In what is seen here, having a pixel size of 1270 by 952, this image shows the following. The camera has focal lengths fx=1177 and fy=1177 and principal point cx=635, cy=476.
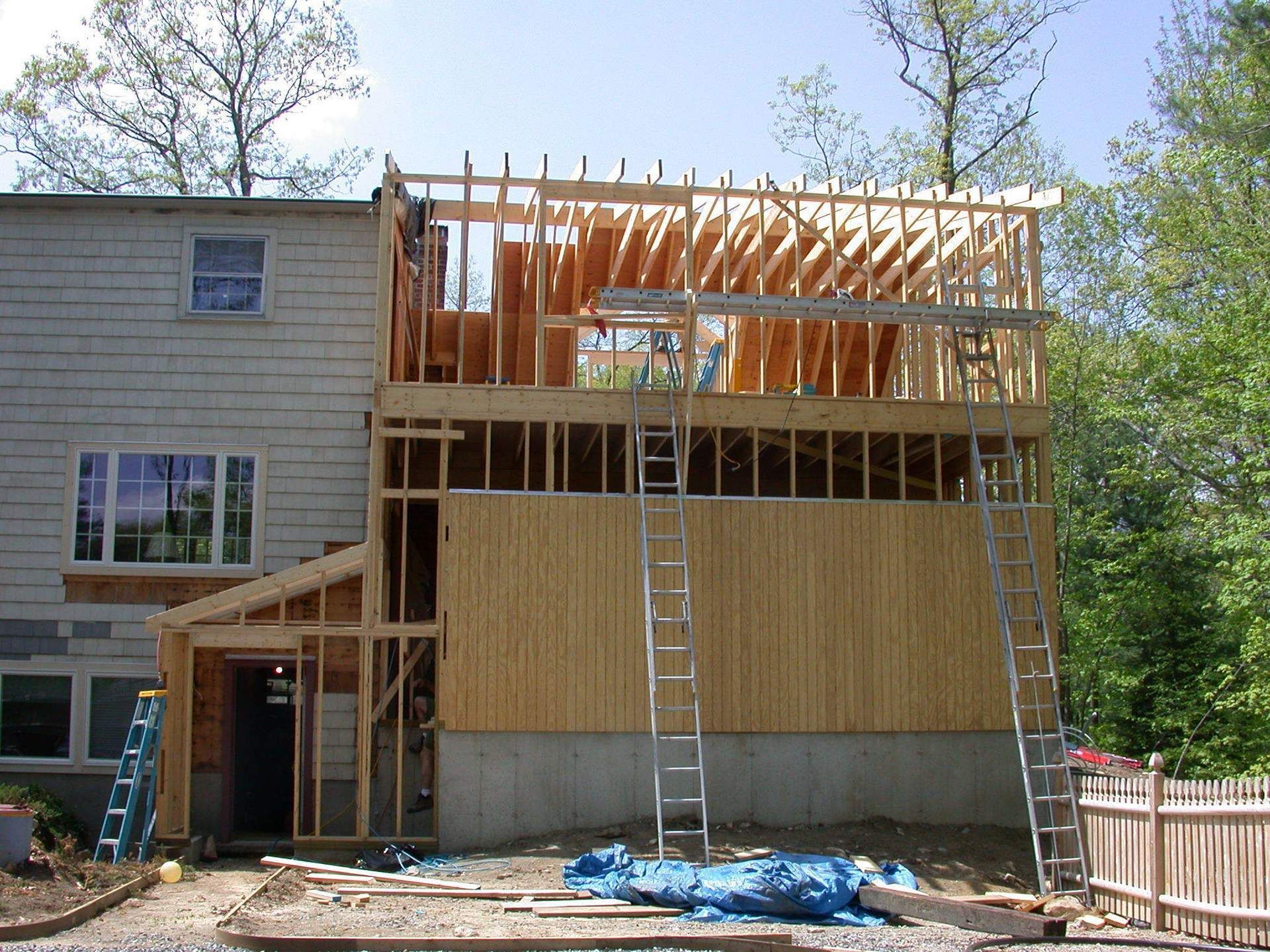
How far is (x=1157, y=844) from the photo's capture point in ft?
32.1

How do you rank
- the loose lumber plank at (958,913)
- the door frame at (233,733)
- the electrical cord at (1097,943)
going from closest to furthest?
the electrical cord at (1097,943) < the loose lumber plank at (958,913) < the door frame at (233,733)

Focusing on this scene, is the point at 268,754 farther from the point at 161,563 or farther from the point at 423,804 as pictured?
the point at 423,804

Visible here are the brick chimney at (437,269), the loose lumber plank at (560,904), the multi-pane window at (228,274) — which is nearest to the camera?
the loose lumber plank at (560,904)

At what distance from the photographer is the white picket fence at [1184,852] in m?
8.74

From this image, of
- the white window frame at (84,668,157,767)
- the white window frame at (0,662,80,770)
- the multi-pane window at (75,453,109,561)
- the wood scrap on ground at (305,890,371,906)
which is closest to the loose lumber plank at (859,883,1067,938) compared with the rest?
the wood scrap on ground at (305,890,371,906)

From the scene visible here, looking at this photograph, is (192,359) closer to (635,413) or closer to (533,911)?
(635,413)

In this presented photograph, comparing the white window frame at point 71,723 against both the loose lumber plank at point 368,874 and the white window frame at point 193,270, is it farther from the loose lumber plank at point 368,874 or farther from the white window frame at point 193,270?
the white window frame at point 193,270

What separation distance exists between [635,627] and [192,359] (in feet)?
21.3

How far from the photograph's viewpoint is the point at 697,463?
52.1ft

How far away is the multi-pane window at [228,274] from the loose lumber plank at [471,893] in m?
7.56

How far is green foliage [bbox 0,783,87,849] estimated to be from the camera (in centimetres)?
1166

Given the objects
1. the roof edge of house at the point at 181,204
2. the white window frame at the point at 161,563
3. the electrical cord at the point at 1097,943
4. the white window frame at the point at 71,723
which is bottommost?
the electrical cord at the point at 1097,943

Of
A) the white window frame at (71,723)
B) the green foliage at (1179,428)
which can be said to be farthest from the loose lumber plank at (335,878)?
the green foliage at (1179,428)

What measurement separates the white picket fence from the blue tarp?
1811mm
